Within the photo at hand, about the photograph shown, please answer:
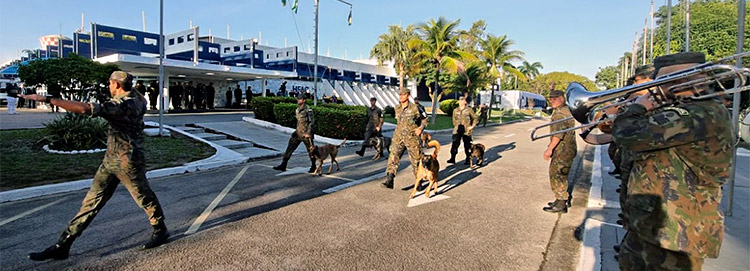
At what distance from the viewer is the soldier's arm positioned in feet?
6.88

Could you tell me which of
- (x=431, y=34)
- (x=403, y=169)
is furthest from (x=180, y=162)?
(x=431, y=34)

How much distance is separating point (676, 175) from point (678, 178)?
0.02 meters

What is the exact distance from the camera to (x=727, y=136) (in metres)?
2.10

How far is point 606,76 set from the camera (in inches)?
2527

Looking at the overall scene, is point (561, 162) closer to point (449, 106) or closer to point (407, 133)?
point (407, 133)

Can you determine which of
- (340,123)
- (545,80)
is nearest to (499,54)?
(340,123)

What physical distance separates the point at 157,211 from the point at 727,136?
183 inches

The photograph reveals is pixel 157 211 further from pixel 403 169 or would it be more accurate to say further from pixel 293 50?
pixel 293 50

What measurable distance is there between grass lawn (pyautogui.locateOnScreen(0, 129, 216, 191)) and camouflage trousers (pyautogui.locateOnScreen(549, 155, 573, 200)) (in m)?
7.52

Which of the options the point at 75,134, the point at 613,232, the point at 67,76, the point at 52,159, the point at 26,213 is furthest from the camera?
the point at 67,76

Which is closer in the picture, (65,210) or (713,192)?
(713,192)

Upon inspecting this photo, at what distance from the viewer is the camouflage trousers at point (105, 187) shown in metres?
3.71

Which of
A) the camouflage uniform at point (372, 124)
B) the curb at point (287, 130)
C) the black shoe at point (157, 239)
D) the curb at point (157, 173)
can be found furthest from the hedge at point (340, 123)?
the black shoe at point (157, 239)

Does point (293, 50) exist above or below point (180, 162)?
above
